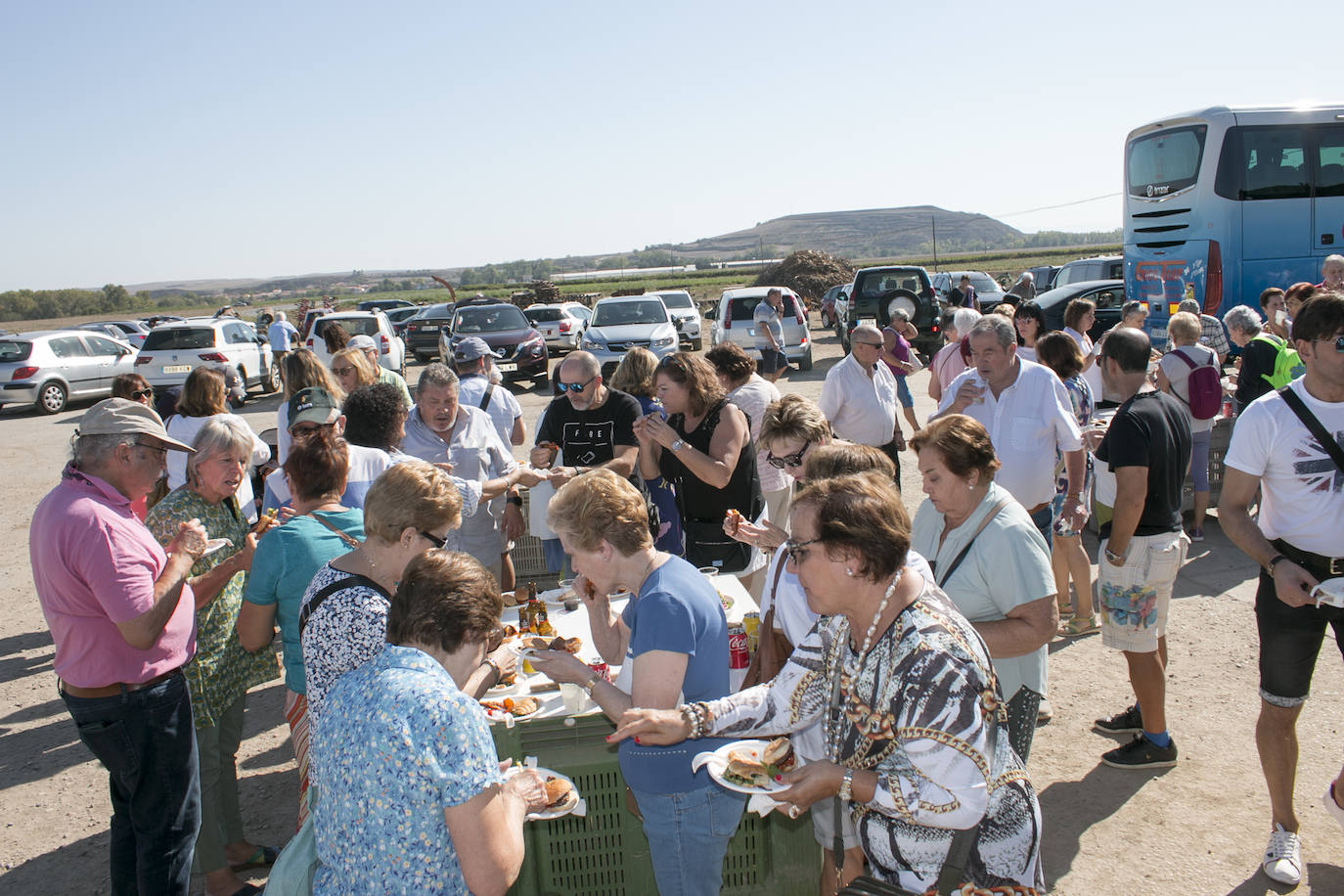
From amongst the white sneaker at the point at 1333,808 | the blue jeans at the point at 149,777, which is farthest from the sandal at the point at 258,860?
the white sneaker at the point at 1333,808

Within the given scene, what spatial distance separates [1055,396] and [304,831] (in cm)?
429

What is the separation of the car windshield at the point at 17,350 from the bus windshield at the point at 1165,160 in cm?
2179

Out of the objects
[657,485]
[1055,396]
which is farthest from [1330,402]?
[657,485]

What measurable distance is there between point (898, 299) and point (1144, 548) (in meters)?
15.4

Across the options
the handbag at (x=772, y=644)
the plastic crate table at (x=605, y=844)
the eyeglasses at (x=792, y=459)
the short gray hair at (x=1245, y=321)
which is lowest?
the plastic crate table at (x=605, y=844)

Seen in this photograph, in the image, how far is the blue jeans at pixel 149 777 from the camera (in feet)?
10.1

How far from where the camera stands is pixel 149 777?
3119 mm

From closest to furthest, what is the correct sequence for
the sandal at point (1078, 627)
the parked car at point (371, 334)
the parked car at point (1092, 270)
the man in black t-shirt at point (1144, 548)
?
the man in black t-shirt at point (1144, 548) < the sandal at point (1078, 627) < the parked car at point (371, 334) < the parked car at point (1092, 270)

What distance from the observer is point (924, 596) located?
6.80ft

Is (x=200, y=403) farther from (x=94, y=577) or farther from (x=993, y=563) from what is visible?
(x=993, y=563)

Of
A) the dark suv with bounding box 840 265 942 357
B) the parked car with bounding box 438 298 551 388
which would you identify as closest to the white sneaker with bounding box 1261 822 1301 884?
the parked car with bounding box 438 298 551 388

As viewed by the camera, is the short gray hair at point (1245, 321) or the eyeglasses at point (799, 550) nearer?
the eyeglasses at point (799, 550)

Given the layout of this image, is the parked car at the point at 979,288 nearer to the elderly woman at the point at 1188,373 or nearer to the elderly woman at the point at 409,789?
the elderly woman at the point at 1188,373

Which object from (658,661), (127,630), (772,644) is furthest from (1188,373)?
(127,630)
